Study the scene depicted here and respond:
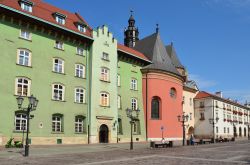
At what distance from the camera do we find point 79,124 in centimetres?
3891

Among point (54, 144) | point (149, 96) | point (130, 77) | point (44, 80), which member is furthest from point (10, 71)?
point (149, 96)

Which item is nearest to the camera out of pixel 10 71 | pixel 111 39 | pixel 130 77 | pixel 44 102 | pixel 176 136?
pixel 10 71

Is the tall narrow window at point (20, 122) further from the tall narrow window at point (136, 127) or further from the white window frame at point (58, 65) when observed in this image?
the tall narrow window at point (136, 127)

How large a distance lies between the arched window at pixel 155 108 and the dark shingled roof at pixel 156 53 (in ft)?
16.7

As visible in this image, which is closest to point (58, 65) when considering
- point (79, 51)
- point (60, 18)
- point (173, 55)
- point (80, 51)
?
point (79, 51)

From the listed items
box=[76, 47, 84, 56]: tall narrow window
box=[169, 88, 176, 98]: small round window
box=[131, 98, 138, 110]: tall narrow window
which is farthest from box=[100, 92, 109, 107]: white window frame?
box=[169, 88, 176, 98]: small round window

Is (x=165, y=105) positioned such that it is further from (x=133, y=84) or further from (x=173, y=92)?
(x=133, y=84)

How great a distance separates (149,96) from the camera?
49.7 metres

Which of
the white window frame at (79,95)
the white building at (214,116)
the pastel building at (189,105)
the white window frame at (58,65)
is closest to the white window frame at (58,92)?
the white window frame at (58,65)

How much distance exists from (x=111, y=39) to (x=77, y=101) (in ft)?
34.3

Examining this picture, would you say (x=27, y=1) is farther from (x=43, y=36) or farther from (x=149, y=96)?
(x=149, y=96)

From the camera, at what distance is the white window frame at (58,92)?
119 feet

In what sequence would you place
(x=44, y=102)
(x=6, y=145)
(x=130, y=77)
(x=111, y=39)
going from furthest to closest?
(x=130, y=77)
(x=111, y=39)
(x=44, y=102)
(x=6, y=145)

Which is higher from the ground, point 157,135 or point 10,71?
point 10,71
